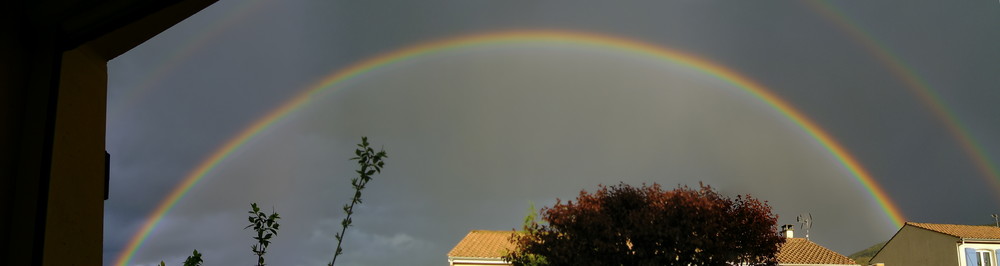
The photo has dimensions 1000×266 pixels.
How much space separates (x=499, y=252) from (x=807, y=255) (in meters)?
11.7

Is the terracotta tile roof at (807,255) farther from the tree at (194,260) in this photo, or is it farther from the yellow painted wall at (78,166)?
the yellow painted wall at (78,166)

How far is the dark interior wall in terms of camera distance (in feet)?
6.04

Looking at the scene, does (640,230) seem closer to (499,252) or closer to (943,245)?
(499,252)

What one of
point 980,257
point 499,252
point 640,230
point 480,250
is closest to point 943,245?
point 980,257

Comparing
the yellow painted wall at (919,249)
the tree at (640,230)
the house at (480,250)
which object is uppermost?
the yellow painted wall at (919,249)

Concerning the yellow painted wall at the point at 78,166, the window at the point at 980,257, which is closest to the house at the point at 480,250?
the window at the point at 980,257

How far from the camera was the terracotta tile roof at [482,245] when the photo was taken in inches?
991

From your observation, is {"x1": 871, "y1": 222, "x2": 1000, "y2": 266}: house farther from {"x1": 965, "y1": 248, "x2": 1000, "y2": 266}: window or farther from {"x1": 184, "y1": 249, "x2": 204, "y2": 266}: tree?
{"x1": 184, "y1": 249, "x2": 204, "y2": 266}: tree

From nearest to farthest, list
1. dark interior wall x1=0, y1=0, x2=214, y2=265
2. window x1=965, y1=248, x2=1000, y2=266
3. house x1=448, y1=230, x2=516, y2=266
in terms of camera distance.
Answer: dark interior wall x1=0, y1=0, x2=214, y2=265, house x1=448, y1=230, x2=516, y2=266, window x1=965, y1=248, x2=1000, y2=266

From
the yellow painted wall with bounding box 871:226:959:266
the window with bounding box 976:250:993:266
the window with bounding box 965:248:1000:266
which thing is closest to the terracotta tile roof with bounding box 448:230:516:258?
the yellow painted wall with bounding box 871:226:959:266

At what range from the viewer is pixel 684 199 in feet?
48.4

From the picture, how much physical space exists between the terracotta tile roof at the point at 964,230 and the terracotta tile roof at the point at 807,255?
6.66 meters

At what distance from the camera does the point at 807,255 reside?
90.6 feet

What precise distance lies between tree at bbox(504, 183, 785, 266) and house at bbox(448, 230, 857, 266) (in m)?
9.25
